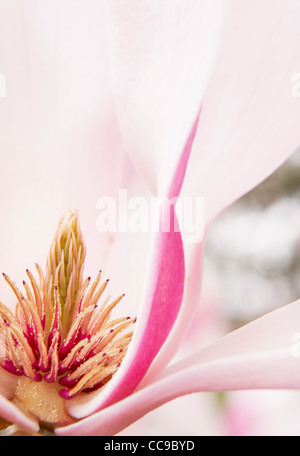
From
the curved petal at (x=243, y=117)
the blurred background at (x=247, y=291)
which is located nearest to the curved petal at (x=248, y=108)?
the curved petal at (x=243, y=117)

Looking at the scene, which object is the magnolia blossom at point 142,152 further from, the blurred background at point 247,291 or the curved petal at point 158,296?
the blurred background at point 247,291

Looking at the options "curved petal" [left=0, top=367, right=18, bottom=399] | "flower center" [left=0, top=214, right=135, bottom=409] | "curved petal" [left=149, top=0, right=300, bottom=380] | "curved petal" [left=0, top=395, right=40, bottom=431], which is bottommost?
"curved petal" [left=0, top=395, right=40, bottom=431]

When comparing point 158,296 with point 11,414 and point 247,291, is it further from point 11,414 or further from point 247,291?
point 247,291

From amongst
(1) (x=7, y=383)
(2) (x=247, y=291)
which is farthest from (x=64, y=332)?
(2) (x=247, y=291)

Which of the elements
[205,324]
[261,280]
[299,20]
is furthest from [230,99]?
[261,280]

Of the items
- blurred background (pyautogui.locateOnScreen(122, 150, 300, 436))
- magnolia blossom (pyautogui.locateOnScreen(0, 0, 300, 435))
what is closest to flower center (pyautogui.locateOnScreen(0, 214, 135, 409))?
magnolia blossom (pyautogui.locateOnScreen(0, 0, 300, 435))

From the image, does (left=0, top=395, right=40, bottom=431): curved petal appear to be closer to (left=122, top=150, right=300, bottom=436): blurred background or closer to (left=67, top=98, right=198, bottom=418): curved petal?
(left=67, top=98, right=198, bottom=418): curved petal
